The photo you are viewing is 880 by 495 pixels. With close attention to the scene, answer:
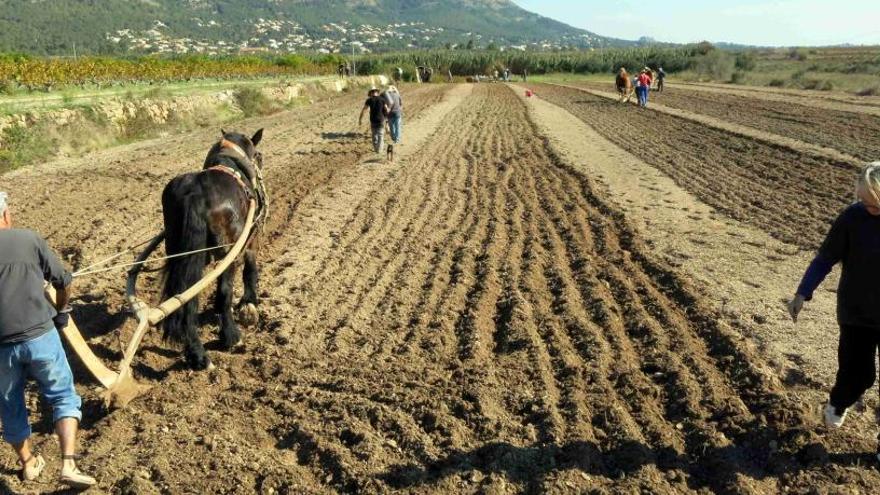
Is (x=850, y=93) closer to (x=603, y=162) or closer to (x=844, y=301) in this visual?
(x=603, y=162)

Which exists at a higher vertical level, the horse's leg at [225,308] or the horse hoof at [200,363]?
the horse's leg at [225,308]

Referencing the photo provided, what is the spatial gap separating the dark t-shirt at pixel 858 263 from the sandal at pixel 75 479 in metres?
4.67

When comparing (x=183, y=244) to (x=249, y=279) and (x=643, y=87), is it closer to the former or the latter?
(x=249, y=279)

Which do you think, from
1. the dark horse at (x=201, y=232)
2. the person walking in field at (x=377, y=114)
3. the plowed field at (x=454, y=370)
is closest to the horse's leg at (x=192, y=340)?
the dark horse at (x=201, y=232)

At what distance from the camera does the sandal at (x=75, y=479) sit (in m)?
3.68

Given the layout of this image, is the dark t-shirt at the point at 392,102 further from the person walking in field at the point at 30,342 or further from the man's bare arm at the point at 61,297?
the person walking in field at the point at 30,342

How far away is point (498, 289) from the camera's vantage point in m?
7.22

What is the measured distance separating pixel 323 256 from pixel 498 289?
2.46 m

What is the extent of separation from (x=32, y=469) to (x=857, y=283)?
17.0ft

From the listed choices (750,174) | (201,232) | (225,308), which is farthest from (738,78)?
(201,232)

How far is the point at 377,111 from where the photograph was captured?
15453mm

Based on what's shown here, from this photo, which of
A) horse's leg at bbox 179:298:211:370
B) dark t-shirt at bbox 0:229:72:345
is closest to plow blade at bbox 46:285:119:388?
dark t-shirt at bbox 0:229:72:345

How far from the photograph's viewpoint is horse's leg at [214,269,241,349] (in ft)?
18.9

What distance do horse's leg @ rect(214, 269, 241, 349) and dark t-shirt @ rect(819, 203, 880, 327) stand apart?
4.69 meters
